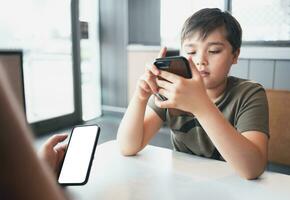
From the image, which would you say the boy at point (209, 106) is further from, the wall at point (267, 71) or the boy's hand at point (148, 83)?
the wall at point (267, 71)

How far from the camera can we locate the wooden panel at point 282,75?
249 centimetres

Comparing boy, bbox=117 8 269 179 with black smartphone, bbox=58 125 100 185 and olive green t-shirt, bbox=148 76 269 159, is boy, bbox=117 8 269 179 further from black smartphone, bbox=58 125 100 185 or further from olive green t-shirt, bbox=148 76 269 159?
black smartphone, bbox=58 125 100 185

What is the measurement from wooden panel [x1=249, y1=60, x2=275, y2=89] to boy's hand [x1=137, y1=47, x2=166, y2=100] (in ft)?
6.42

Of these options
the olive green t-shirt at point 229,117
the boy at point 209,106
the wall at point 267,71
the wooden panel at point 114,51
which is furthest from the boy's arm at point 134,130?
the wooden panel at point 114,51

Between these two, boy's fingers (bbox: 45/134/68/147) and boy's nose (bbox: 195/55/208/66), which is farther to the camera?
boy's nose (bbox: 195/55/208/66)

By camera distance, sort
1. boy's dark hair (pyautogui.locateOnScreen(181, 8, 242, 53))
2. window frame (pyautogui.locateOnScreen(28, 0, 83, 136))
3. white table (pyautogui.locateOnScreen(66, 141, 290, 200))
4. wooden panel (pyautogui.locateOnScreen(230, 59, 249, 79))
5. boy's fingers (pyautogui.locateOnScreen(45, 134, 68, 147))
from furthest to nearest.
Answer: window frame (pyautogui.locateOnScreen(28, 0, 83, 136)) < wooden panel (pyautogui.locateOnScreen(230, 59, 249, 79)) < boy's dark hair (pyautogui.locateOnScreen(181, 8, 242, 53)) < boy's fingers (pyautogui.locateOnScreen(45, 134, 68, 147)) < white table (pyautogui.locateOnScreen(66, 141, 290, 200))

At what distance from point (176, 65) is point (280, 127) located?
0.58 metres

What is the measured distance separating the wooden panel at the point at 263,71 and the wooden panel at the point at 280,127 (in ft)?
5.21

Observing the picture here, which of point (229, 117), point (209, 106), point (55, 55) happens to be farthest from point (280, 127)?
point (55, 55)

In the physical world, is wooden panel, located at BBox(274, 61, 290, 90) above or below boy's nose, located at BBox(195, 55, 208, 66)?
below

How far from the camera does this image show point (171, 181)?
0.68m

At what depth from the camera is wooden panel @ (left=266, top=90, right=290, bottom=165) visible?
1064 mm

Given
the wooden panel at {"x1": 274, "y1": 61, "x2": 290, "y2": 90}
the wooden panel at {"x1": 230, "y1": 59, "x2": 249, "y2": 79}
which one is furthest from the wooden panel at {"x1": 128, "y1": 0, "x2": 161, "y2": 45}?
the wooden panel at {"x1": 274, "y1": 61, "x2": 290, "y2": 90}

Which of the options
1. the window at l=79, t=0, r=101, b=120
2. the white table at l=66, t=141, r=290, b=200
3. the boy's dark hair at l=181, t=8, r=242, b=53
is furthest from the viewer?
the window at l=79, t=0, r=101, b=120
